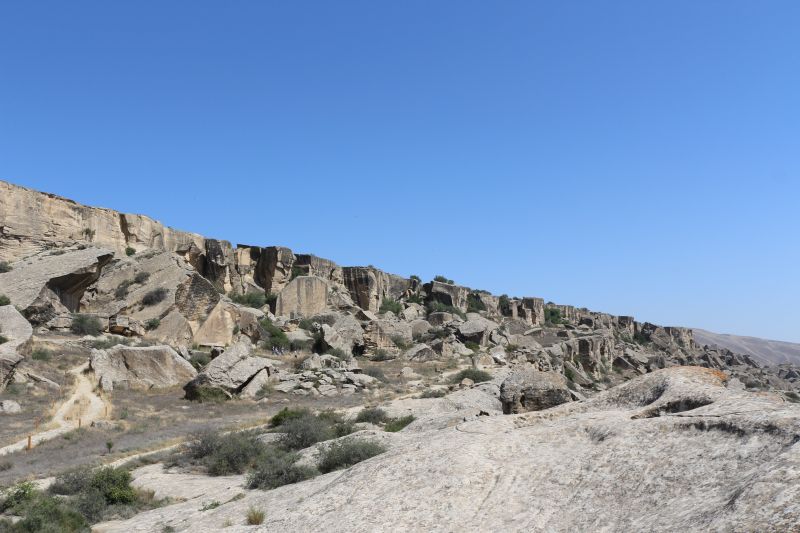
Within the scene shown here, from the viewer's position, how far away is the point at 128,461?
40.6ft

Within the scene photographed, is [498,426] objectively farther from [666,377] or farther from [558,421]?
[666,377]

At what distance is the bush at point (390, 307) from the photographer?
51.2 meters

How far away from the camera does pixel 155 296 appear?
30719 millimetres

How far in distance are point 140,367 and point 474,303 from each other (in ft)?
154

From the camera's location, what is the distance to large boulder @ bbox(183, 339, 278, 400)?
21.1 m

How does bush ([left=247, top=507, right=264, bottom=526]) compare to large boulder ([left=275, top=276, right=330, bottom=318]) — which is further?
large boulder ([left=275, top=276, right=330, bottom=318])

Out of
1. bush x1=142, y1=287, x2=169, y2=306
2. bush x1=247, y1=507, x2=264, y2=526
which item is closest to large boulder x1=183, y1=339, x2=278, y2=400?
bush x1=142, y1=287, x2=169, y2=306

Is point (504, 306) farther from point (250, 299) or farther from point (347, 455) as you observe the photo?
point (347, 455)

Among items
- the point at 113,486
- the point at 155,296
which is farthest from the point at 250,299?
the point at 113,486

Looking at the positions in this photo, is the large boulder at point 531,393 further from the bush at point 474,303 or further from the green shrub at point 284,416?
the bush at point 474,303

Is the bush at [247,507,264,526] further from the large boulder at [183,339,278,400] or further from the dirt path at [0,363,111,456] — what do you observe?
the large boulder at [183,339,278,400]

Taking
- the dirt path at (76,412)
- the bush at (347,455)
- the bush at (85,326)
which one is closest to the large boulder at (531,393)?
the bush at (347,455)

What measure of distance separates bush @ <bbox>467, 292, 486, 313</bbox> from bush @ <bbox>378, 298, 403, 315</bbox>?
11659 millimetres

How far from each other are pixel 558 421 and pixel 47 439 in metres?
14.4
